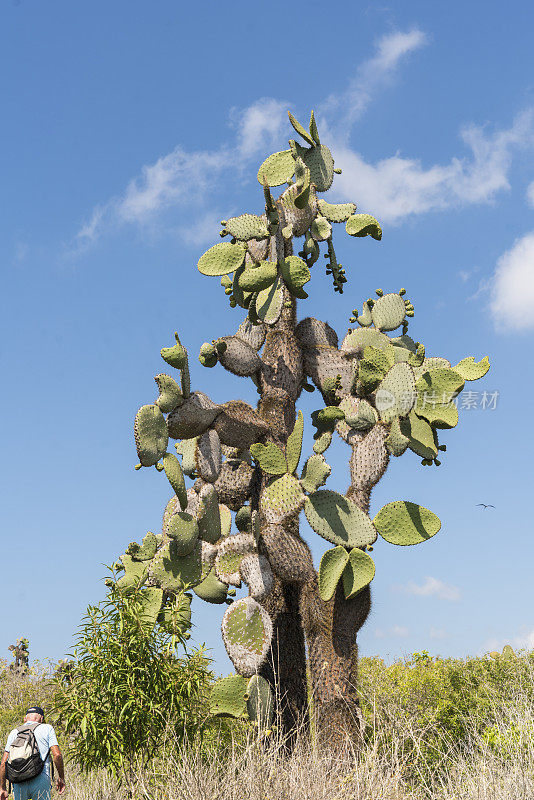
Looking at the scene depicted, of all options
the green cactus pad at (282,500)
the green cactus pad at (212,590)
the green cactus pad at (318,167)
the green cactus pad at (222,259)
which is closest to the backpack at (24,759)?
the green cactus pad at (212,590)

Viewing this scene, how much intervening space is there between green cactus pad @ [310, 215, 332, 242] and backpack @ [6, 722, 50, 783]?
5.34 meters

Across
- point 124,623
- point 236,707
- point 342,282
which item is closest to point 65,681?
point 124,623

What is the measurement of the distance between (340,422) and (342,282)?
1.63 m

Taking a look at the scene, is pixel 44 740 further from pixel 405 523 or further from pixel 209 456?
pixel 405 523

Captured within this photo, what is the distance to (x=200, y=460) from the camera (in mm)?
7539

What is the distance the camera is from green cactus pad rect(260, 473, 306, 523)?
23.4 ft

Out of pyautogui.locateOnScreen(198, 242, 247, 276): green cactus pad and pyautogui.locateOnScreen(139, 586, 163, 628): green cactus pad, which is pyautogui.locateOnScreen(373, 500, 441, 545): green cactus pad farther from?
pyautogui.locateOnScreen(198, 242, 247, 276): green cactus pad

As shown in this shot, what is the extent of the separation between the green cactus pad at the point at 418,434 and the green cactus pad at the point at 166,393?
2198mm

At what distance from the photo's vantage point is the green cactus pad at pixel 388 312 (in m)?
8.95

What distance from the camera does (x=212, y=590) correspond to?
26.4ft

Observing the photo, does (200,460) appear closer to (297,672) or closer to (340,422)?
(340,422)

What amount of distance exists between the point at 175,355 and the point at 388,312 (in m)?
3.04

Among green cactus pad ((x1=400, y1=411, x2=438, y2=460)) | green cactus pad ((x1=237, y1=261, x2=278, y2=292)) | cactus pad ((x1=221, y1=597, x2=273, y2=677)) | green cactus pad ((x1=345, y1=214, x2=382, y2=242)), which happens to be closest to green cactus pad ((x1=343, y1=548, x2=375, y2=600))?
cactus pad ((x1=221, y1=597, x2=273, y2=677))

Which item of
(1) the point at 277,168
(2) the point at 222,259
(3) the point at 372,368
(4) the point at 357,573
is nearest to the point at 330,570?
(4) the point at 357,573
